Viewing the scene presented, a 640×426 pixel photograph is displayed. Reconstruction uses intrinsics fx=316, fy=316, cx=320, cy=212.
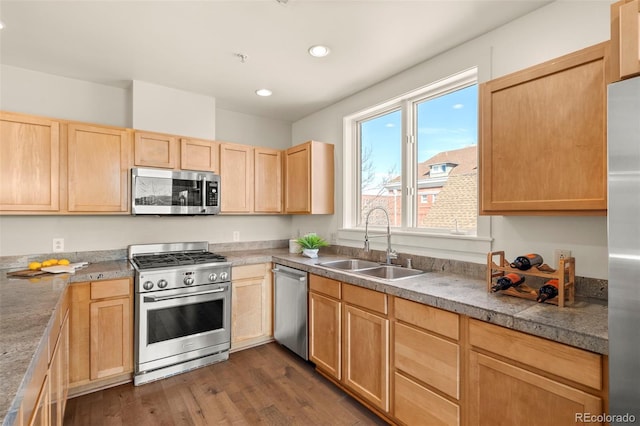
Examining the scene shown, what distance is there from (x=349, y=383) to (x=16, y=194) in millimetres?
2912

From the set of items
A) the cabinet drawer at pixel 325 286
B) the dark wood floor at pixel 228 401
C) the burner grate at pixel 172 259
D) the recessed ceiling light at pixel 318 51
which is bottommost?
the dark wood floor at pixel 228 401

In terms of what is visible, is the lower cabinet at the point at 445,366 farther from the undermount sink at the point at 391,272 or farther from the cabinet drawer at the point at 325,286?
the undermount sink at the point at 391,272

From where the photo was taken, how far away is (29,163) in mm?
2457

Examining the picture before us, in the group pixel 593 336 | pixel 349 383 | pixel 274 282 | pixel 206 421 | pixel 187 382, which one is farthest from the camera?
pixel 274 282

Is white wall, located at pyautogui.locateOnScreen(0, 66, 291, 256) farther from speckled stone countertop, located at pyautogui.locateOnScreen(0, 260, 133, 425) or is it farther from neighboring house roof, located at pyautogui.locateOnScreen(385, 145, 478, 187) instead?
neighboring house roof, located at pyautogui.locateOnScreen(385, 145, 478, 187)

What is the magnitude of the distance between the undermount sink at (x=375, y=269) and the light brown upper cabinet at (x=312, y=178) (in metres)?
0.70

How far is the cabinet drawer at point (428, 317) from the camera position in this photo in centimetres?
167

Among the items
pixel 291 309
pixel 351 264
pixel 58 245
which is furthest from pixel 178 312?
pixel 351 264

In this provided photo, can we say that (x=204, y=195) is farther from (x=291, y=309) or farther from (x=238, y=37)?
(x=238, y=37)

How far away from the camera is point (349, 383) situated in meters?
2.35

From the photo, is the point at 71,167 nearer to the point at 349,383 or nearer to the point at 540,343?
the point at 349,383

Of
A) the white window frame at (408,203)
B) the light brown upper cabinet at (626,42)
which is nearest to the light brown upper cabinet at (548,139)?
the light brown upper cabinet at (626,42)

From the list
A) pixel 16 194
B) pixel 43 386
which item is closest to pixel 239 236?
pixel 16 194

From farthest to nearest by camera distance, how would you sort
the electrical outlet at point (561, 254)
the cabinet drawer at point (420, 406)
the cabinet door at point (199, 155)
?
the cabinet door at point (199, 155)
the electrical outlet at point (561, 254)
the cabinet drawer at point (420, 406)
